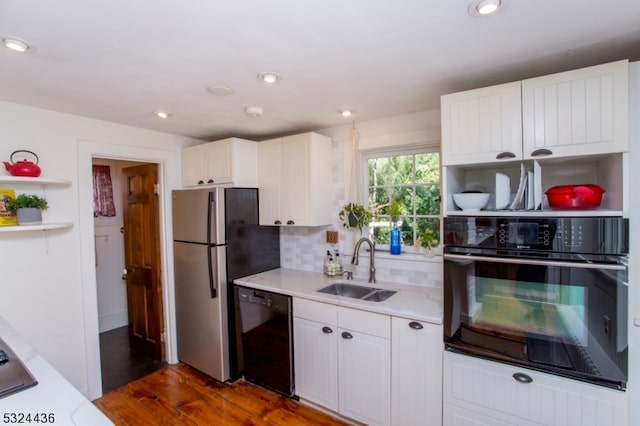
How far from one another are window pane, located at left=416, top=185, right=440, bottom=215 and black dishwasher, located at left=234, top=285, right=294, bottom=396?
1.34 metres

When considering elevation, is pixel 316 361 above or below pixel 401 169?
below

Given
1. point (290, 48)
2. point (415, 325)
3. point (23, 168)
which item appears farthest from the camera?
point (23, 168)

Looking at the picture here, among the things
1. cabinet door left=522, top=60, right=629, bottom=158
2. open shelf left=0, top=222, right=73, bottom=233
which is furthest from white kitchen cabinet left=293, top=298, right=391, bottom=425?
open shelf left=0, top=222, right=73, bottom=233

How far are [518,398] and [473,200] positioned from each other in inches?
41.7

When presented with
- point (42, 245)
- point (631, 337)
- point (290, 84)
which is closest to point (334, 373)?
point (631, 337)

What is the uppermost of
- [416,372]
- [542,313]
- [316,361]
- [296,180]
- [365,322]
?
[296,180]

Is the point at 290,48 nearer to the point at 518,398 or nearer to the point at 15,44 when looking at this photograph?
the point at 15,44

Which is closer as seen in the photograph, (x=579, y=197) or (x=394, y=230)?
(x=579, y=197)

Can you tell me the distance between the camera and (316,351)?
95.0 inches

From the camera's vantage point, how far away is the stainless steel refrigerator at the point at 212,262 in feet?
9.20

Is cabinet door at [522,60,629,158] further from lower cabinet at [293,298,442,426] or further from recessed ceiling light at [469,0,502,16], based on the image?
lower cabinet at [293,298,442,426]

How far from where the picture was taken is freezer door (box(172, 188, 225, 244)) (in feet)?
9.12

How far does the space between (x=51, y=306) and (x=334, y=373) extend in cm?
218

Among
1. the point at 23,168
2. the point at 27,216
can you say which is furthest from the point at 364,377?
the point at 23,168
